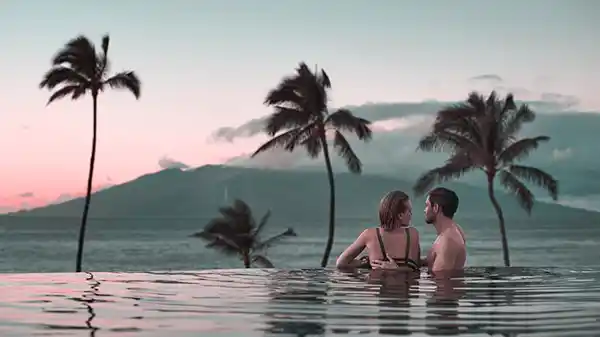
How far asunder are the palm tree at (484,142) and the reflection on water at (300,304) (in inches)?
1070

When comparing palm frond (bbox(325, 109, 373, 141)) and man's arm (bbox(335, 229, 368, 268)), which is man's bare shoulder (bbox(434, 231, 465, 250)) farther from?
palm frond (bbox(325, 109, 373, 141))

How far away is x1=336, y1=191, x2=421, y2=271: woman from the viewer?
9539mm

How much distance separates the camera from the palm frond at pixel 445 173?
126 feet

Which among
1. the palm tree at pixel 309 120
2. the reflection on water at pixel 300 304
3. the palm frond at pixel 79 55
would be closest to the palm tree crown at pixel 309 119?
the palm tree at pixel 309 120

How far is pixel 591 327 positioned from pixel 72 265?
82.9m

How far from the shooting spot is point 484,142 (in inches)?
1508

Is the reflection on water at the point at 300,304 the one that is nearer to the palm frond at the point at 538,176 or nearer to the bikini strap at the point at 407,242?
the bikini strap at the point at 407,242

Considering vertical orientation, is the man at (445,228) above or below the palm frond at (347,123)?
below

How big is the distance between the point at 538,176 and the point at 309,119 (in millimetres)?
→ 9582

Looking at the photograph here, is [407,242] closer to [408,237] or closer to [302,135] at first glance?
[408,237]

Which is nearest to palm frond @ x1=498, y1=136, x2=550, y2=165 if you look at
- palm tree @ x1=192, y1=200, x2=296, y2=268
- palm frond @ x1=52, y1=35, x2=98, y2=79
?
palm tree @ x1=192, y1=200, x2=296, y2=268

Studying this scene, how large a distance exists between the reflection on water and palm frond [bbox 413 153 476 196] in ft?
88.7

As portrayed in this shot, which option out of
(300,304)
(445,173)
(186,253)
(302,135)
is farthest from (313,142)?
(186,253)

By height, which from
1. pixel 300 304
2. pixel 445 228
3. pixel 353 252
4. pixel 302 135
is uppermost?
pixel 302 135
